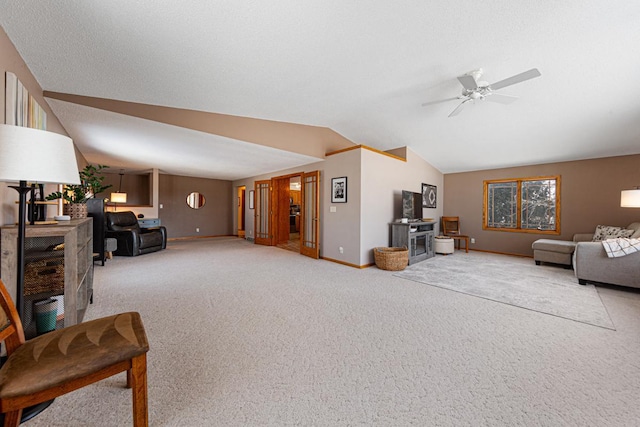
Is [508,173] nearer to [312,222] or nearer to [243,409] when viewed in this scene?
[312,222]

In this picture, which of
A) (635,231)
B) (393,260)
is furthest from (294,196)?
(635,231)

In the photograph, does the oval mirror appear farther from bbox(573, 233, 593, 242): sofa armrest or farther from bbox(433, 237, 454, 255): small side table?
bbox(573, 233, 593, 242): sofa armrest

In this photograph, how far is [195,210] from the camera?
866 centimetres

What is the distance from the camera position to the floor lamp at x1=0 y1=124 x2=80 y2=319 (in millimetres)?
1188

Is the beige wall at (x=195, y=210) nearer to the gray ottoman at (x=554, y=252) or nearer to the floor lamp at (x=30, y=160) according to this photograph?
the floor lamp at (x=30, y=160)

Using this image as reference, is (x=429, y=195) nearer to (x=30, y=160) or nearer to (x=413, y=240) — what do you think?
(x=413, y=240)

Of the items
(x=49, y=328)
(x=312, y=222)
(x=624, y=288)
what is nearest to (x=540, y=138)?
(x=624, y=288)

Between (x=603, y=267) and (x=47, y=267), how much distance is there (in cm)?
638

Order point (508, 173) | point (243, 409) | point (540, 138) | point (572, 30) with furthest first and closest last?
point (508, 173), point (540, 138), point (572, 30), point (243, 409)

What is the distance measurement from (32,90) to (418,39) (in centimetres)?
392

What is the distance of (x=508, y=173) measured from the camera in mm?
6293

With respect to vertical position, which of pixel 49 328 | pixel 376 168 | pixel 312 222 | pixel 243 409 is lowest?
pixel 243 409

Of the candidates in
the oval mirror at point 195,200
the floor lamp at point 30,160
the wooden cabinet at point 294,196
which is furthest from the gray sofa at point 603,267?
the oval mirror at point 195,200

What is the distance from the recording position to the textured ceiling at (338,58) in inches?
81.6
